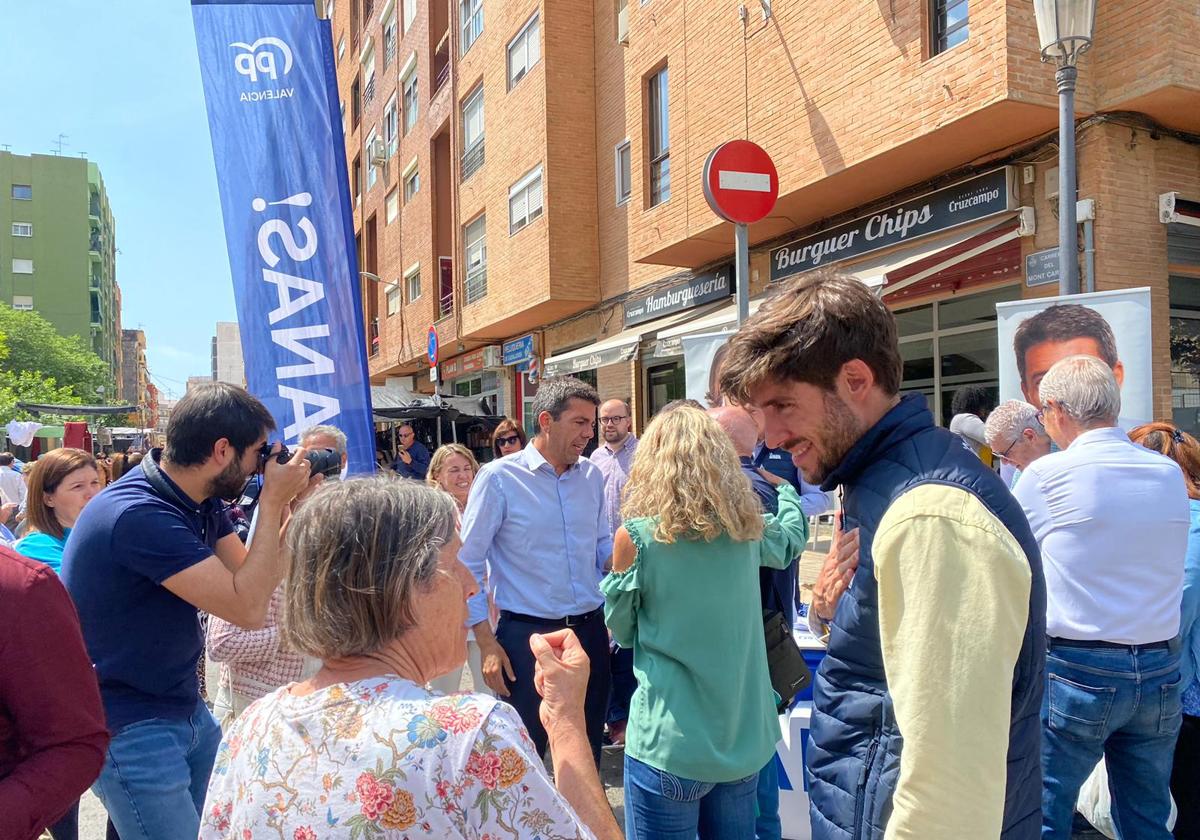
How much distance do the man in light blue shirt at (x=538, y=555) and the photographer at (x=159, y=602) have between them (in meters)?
1.35

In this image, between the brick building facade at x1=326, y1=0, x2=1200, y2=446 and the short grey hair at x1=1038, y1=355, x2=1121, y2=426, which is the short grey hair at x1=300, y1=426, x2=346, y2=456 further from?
the brick building facade at x1=326, y1=0, x2=1200, y2=446

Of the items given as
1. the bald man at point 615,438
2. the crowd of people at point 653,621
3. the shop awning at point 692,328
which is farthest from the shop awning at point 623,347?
the crowd of people at point 653,621

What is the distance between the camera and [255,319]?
4809 mm

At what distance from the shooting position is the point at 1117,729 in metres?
2.94

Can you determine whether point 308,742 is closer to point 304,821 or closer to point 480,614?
point 304,821

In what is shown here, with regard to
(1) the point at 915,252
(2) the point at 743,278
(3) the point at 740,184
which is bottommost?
(2) the point at 743,278

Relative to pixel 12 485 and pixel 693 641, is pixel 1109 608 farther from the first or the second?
pixel 12 485

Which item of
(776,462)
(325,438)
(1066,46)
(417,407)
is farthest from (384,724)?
(417,407)

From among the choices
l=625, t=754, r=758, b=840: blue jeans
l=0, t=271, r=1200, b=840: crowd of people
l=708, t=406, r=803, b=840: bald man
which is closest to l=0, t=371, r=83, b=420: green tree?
l=0, t=271, r=1200, b=840: crowd of people

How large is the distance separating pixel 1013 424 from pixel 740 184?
2076 mm

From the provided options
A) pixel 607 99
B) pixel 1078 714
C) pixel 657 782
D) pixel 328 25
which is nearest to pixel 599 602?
pixel 657 782

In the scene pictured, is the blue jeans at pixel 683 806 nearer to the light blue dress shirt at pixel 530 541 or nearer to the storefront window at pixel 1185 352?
the light blue dress shirt at pixel 530 541

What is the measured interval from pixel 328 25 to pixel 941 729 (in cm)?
510

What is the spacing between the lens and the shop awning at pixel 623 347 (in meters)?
13.2
